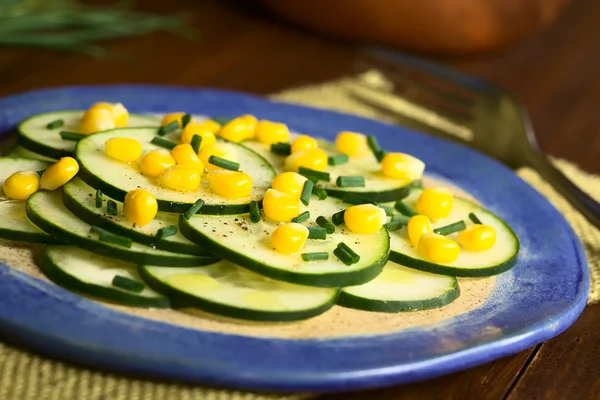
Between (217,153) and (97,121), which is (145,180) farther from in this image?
(97,121)

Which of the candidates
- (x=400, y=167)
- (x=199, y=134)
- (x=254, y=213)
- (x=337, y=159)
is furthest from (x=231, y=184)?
(x=400, y=167)

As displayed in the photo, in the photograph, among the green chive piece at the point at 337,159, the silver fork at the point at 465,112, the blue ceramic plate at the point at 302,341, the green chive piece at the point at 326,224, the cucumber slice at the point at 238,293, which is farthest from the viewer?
the silver fork at the point at 465,112

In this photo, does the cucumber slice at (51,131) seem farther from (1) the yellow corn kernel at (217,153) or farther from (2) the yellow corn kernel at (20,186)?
(1) the yellow corn kernel at (217,153)

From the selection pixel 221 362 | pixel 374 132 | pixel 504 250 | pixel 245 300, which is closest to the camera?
pixel 221 362

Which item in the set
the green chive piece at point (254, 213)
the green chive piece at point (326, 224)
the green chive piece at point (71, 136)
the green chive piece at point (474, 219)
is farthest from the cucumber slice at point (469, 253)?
the green chive piece at point (71, 136)

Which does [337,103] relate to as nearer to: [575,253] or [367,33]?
[367,33]

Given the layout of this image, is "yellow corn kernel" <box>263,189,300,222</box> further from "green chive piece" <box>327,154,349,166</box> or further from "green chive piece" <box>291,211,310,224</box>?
"green chive piece" <box>327,154,349,166</box>

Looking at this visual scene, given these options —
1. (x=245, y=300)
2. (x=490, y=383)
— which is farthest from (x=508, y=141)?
(x=245, y=300)
